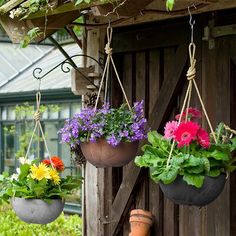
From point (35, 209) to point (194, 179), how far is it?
148 centimetres

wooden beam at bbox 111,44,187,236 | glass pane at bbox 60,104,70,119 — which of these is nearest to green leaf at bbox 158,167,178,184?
wooden beam at bbox 111,44,187,236

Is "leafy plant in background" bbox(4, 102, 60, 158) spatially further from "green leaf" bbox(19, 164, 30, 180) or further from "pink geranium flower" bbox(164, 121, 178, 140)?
"pink geranium flower" bbox(164, 121, 178, 140)

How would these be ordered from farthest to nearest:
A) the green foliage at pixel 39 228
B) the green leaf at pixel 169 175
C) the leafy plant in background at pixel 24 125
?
the leafy plant in background at pixel 24 125
the green foliage at pixel 39 228
the green leaf at pixel 169 175

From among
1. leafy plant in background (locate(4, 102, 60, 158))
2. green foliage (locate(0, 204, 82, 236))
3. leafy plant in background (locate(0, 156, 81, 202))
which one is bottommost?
green foliage (locate(0, 204, 82, 236))

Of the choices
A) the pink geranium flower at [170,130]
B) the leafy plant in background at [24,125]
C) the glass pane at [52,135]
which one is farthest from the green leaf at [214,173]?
the leafy plant in background at [24,125]

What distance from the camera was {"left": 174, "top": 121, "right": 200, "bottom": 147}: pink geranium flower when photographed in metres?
3.59

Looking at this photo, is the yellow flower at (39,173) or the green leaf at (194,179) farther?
the yellow flower at (39,173)

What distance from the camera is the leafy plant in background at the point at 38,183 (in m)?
4.64

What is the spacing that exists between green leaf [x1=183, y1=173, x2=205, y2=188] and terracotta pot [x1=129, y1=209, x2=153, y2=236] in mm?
1457

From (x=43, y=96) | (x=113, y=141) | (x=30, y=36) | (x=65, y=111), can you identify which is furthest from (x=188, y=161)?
(x=43, y=96)

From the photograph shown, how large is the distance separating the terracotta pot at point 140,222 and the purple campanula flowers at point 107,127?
0.89 m

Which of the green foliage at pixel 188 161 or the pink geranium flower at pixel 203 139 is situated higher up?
the pink geranium flower at pixel 203 139

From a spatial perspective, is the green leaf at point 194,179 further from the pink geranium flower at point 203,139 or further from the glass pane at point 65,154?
the glass pane at point 65,154

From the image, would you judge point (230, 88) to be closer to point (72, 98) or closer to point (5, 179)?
point (5, 179)
